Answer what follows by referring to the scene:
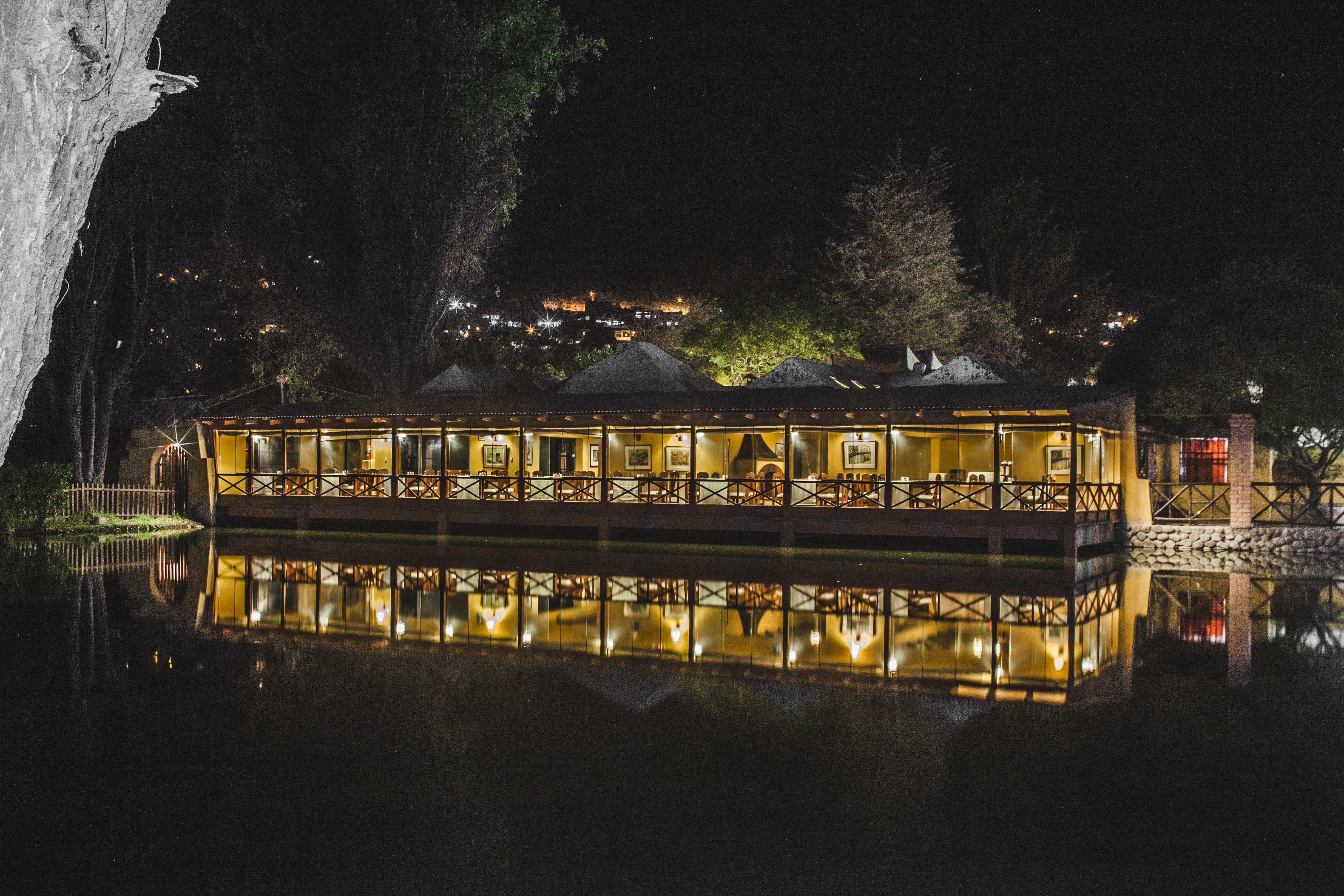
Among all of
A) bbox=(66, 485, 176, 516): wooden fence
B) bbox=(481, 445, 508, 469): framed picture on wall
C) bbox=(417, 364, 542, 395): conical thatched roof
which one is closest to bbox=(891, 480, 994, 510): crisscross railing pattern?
bbox=(481, 445, 508, 469): framed picture on wall

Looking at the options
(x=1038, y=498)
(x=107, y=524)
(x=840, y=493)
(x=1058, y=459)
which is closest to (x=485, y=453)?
(x=107, y=524)

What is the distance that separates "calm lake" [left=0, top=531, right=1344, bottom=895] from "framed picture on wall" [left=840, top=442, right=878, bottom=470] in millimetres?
11807

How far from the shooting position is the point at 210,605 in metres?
12.7

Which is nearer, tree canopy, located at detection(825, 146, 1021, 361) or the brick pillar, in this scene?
the brick pillar

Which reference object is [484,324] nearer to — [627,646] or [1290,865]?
[627,646]

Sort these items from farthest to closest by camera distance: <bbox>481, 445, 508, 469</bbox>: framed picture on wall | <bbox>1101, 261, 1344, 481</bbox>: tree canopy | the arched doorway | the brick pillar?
the arched doorway
<bbox>481, 445, 508, 469</bbox>: framed picture on wall
<bbox>1101, 261, 1344, 481</bbox>: tree canopy
the brick pillar

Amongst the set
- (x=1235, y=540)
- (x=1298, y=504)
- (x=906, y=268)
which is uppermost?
(x=906, y=268)

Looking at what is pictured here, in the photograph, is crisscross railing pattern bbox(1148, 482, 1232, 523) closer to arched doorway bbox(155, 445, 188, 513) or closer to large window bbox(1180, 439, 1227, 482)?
large window bbox(1180, 439, 1227, 482)

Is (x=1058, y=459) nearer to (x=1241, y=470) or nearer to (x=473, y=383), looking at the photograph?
(x=1241, y=470)

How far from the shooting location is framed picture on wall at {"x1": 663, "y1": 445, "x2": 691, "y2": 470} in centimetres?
2653

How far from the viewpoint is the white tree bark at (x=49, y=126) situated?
7.08ft

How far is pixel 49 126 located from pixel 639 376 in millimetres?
24898

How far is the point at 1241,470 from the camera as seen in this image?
21750 millimetres

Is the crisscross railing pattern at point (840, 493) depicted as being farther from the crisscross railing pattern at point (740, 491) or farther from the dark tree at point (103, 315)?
the dark tree at point (103, 315)
